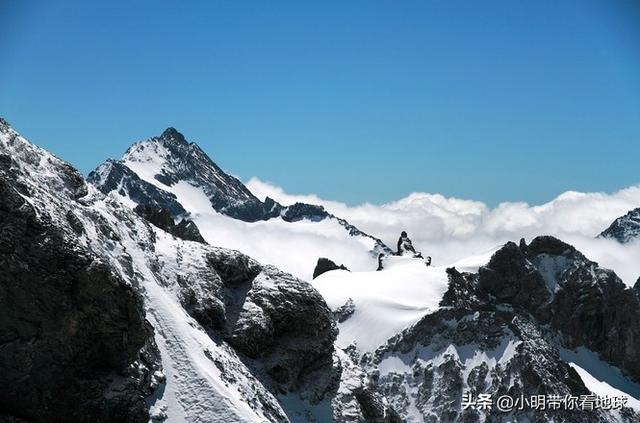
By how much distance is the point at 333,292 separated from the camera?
144625mm

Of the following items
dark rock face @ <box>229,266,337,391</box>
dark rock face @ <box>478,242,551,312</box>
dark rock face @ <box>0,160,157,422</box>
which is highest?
dark rock face @ <box>478,242,551,312</box>

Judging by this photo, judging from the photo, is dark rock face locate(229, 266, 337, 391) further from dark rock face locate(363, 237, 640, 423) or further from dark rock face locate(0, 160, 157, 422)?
dark rock face locate(363, 237, 640, 423)

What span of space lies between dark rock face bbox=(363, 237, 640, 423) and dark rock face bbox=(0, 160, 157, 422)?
7066 centimetres

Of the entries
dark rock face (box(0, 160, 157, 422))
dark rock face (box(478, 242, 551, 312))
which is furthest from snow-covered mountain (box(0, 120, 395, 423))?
dark rock face (box(478, 242, 551, 312))

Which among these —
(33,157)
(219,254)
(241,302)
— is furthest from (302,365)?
(33,157)

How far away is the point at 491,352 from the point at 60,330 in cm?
8275

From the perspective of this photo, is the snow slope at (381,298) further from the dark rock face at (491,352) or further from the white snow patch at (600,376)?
the white snow patch at (600,376)

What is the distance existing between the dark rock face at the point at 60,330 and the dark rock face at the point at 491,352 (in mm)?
70658

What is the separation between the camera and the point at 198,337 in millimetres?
60812

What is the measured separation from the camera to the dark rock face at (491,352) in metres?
112

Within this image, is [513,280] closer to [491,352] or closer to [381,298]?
[381,298]

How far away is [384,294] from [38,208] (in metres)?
95.9

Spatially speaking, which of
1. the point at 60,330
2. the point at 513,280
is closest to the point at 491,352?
the point at 513,280

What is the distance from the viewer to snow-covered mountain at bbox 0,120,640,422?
153 ft
